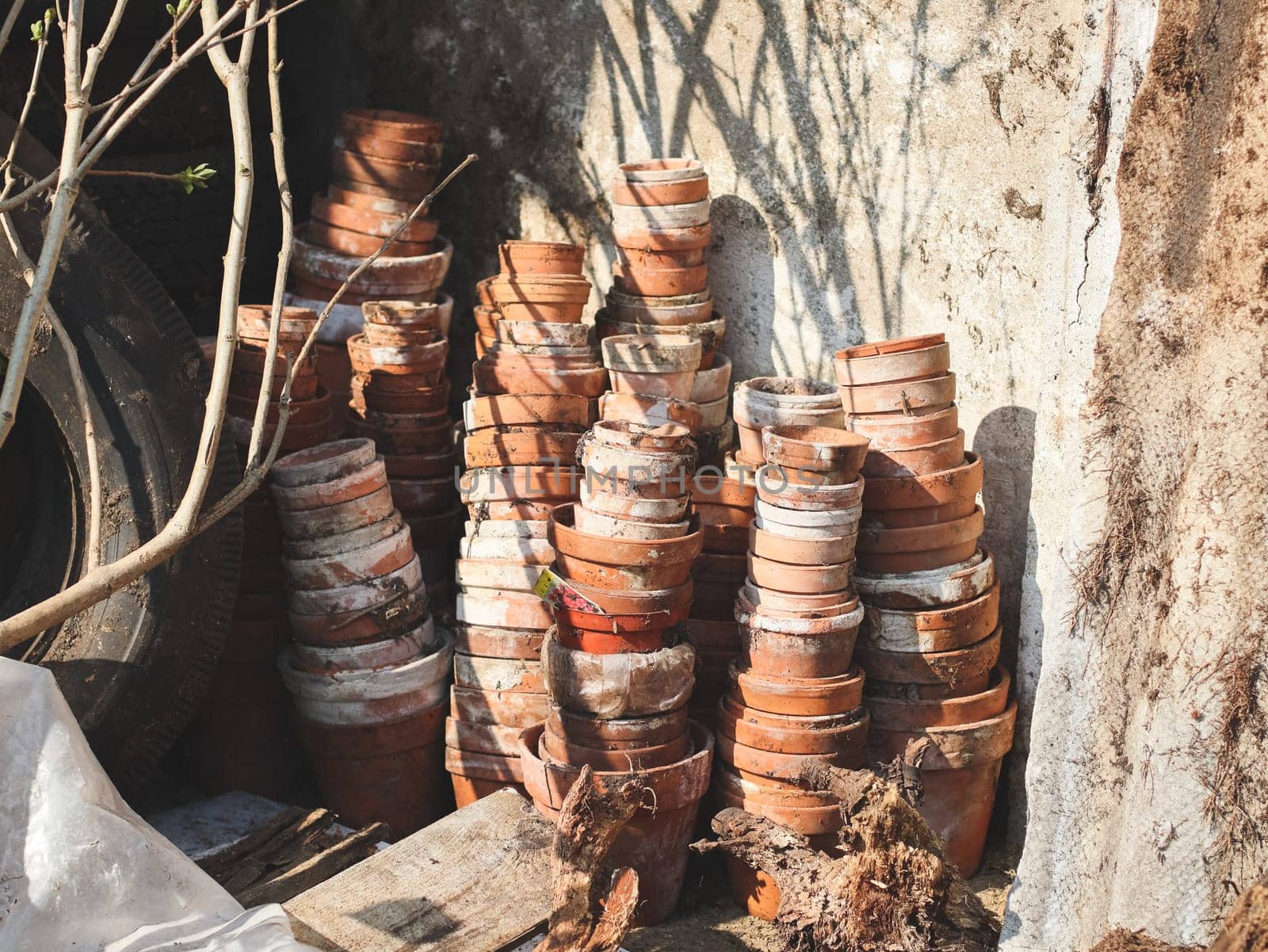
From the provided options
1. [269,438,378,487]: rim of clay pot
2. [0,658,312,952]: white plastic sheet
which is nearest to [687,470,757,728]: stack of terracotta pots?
[269,438,378,487]: rim of clay pot

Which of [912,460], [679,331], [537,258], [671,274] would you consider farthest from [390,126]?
[912,460]

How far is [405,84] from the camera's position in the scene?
4895 millimetres

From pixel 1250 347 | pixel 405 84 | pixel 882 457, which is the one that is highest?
pixel 405 84

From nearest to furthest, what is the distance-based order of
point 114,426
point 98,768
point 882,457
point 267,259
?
1. point 98,768
2. point 114,426
3. point 882,457
4. point 267,259

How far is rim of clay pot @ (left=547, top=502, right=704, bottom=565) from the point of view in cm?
321

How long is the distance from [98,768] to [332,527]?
114 cm

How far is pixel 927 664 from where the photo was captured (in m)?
3.51

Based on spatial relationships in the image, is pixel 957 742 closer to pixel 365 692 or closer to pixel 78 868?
pixel 365 692

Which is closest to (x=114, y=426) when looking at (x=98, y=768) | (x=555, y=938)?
(x=98, y=768)

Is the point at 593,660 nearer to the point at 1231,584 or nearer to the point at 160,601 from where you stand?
the point at 160,601

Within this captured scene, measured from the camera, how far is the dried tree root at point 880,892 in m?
2.80

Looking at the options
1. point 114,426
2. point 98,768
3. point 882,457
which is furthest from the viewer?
point 882,457

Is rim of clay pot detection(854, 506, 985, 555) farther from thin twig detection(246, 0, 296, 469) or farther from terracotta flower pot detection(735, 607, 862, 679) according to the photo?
thin twig detection(246, 0, 296, 469)

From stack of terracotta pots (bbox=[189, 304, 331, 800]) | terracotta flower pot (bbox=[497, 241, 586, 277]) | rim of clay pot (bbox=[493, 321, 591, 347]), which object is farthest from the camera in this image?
terracotta flower pot (bbox=[497, 241, 586, 277])
